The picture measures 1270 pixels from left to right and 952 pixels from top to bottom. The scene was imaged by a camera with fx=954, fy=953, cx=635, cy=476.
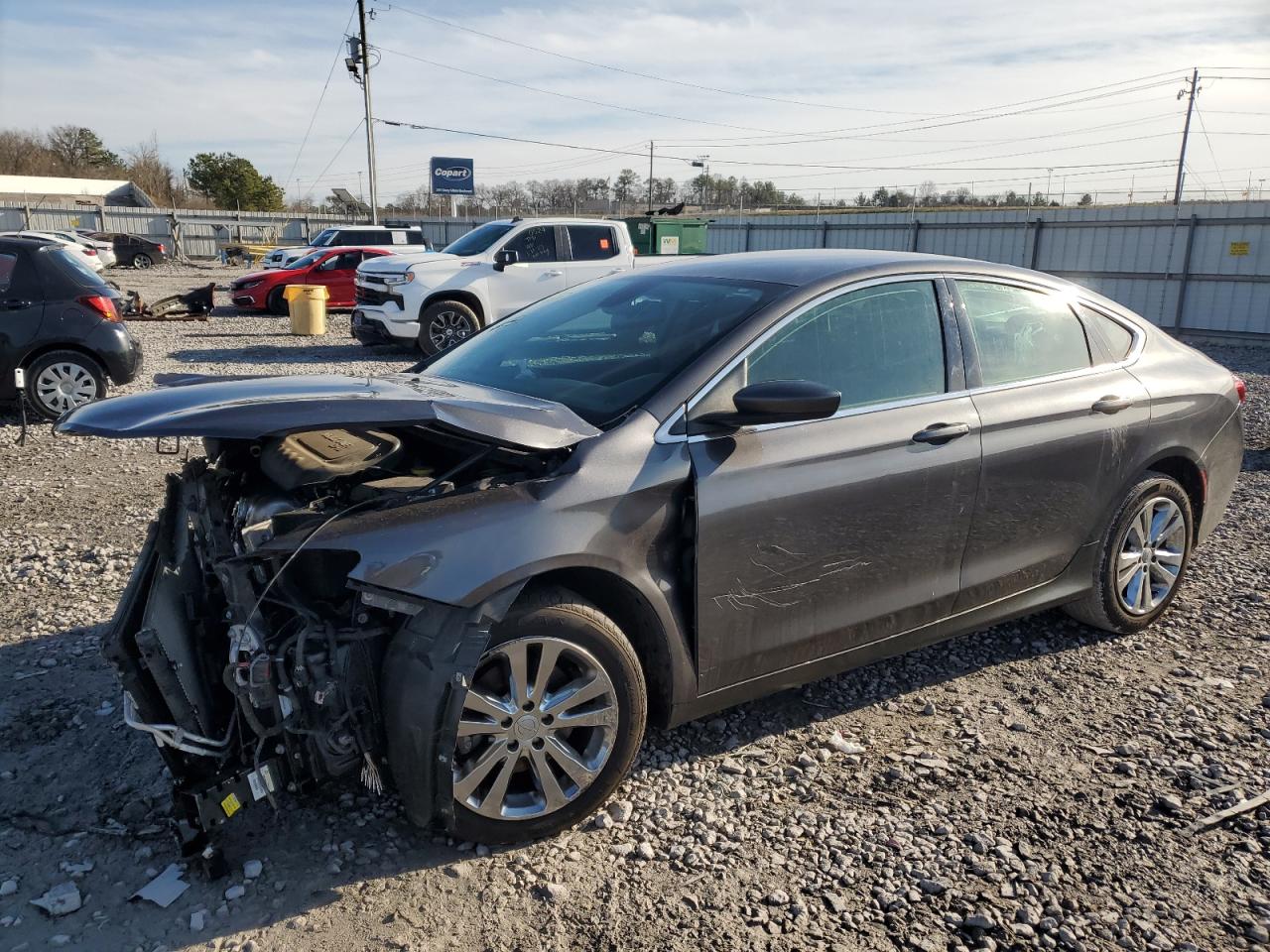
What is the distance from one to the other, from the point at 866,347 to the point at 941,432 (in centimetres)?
43

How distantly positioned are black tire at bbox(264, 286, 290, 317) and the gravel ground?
16.6 metres

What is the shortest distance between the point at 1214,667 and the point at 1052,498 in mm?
→ 1180

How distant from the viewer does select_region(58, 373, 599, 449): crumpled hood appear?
266 cm

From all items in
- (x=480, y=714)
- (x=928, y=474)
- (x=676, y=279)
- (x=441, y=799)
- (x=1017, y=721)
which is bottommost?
(x=1017, y=721)

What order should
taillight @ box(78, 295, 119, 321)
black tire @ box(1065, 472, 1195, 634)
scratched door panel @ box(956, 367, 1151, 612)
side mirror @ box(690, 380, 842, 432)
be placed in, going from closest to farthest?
side mirror @ box(690, 380, 842, 432)
scratched door panel @ box(956, 367, 1151, 612)
black tire @ box(1065, 472, 1195, 634)
taillight @ box(78, 295, 119, 321)

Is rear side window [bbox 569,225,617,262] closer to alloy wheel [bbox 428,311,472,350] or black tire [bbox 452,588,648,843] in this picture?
alloy wheel [bbox 428,311,472,350]

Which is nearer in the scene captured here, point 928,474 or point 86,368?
point 928,474

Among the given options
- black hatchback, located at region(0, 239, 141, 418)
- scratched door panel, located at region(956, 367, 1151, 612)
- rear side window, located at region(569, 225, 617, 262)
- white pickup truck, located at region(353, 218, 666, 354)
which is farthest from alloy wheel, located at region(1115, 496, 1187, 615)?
rear side window, located at region(569, 225, 617, 262)

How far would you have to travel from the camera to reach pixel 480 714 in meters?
2.80

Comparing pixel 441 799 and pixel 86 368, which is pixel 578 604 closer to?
pixel 441 799

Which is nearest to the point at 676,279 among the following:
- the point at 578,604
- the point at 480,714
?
the point at 578,604

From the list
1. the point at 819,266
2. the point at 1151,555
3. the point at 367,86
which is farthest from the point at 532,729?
the point at 367,86

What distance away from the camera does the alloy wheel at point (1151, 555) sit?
4.47m

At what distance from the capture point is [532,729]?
288 cm
